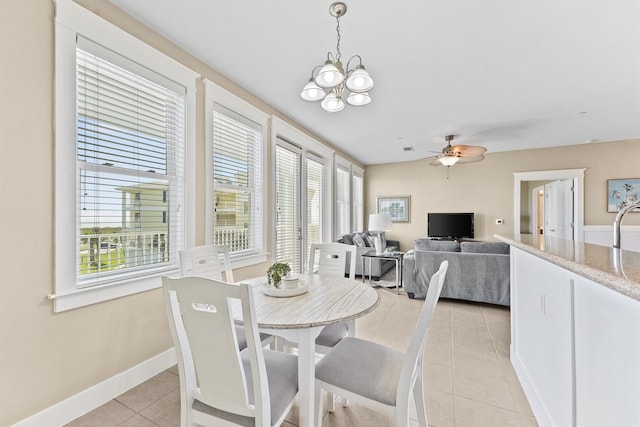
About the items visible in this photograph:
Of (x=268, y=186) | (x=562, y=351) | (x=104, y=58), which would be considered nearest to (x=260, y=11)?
(x=104, y=58)

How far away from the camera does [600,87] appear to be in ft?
9.96

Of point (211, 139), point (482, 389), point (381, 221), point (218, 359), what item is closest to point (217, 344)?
point (218, 359)

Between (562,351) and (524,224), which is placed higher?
(524,224)

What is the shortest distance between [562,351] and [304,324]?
3.95 feet

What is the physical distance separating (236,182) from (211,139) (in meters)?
0.54

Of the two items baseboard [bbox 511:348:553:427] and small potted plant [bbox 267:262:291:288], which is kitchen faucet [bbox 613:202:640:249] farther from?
small potted plant [bbox 267:262:291:288]

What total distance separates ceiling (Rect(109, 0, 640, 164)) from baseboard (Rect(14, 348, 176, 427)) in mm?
2516

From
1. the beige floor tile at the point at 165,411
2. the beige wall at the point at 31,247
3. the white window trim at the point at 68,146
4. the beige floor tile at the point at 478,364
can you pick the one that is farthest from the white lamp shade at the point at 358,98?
the beige floor tile at the point at 165,411

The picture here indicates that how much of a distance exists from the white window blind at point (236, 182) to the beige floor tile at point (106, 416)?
134 cm

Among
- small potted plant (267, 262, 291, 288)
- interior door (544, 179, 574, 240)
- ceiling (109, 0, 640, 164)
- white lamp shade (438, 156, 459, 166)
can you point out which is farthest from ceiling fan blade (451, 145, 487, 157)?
small potted plant (267, 262, 291, 288)

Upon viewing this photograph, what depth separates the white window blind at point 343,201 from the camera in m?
5.84

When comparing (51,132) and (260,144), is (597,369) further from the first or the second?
(260,144)

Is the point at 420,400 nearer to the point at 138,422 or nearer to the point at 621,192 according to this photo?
the point at 138,422

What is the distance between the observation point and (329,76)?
1.62m
